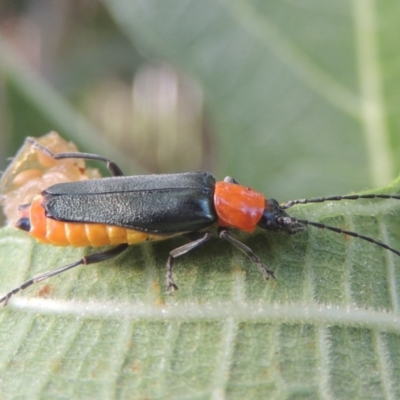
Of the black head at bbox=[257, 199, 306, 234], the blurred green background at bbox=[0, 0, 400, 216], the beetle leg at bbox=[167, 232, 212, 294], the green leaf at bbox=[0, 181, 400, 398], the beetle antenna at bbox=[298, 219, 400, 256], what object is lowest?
the green leaf at bbox=[0, 181, 400, 398]

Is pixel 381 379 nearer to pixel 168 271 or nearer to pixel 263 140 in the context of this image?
Result: pixel 168 271

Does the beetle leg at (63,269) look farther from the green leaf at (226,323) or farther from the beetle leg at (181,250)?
the beetle leg at (181,250)

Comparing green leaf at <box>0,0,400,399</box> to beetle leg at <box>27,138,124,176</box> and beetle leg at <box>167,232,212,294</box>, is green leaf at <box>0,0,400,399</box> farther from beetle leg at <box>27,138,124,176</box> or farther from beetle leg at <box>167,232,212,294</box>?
beetle leg at <box>27,138,124,176</box>

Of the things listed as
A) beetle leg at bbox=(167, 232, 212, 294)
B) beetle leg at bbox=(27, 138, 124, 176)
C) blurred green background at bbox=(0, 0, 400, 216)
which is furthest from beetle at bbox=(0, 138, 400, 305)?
blurred green background at bbox=(0, 0, 400, 216)

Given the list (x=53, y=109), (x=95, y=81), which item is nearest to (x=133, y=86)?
(x=95, y=81)

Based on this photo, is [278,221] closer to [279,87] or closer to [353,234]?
[353,234]

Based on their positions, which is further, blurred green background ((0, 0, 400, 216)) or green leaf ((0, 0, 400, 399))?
blurred green background ((0, 0, 400, 216))
